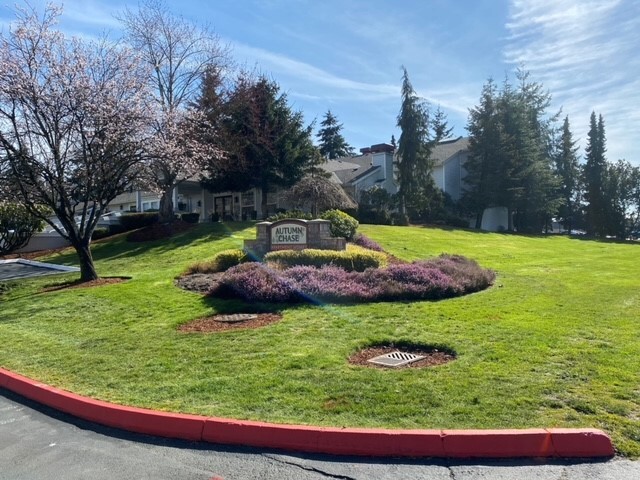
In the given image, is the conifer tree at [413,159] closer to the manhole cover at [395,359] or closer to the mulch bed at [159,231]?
the mulch bed at [159,231]

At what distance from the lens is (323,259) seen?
1304 cm

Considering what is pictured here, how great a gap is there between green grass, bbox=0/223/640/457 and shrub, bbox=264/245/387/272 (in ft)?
8.91

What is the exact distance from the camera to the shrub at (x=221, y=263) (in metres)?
14.5

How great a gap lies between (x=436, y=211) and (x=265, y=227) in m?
25.3

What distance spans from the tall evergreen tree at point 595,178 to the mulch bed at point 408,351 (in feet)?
168

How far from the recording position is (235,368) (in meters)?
6.31

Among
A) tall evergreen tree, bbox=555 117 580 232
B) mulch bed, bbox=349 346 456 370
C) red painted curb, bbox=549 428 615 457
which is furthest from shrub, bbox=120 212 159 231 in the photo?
tall evergreen tree, bbox=555 117 580 232

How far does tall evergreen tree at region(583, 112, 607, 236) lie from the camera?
5150cm

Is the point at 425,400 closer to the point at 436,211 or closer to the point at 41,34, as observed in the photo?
the point at 41,34

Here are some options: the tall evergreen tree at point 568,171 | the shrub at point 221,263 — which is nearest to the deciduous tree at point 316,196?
the shrub at point 221,263

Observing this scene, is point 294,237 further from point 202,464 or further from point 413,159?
point 413,159

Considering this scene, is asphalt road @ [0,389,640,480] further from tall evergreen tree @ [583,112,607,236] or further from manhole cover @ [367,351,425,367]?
tall evergreen tree @ [583,112,607,236]

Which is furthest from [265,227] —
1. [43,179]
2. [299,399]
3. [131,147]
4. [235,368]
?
[299,399]

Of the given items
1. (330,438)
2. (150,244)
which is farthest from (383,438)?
(150,244)
